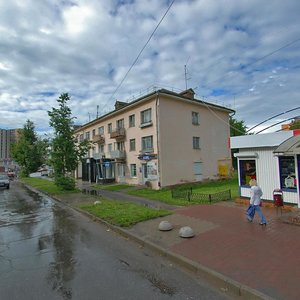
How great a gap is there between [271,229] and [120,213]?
5722 mm

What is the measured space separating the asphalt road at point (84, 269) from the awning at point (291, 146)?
21.4ft

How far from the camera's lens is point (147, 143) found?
2556cm

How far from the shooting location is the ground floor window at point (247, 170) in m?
13.2

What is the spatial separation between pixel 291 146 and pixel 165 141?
14.3 meters

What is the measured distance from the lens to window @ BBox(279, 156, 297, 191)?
37.6 feet

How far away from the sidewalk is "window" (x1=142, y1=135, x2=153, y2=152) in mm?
14437

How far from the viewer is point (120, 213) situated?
11258 millimetres

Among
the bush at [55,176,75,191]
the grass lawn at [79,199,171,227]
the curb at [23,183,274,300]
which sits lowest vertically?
the curb at [23,183,274,300]

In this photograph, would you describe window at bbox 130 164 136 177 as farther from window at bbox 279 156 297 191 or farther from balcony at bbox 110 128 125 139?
window at bbox 279 156 297 191

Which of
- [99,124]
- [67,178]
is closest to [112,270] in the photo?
[67,178]

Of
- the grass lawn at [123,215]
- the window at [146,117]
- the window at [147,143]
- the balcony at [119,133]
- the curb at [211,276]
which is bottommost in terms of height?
the curb at [211,276]

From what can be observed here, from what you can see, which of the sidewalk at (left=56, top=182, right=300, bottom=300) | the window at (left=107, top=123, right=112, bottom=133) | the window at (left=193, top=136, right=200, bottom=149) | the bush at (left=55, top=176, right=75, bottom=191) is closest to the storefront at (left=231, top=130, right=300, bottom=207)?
the sidewalk at (left=56, top=182, right=300, bottom=300)

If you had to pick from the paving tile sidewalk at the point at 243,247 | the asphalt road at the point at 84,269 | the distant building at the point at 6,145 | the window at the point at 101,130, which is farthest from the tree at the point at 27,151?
the paving tile sidewalk at the point at 243,247

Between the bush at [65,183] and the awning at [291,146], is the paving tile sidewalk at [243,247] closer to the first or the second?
the awning at [291,146]
